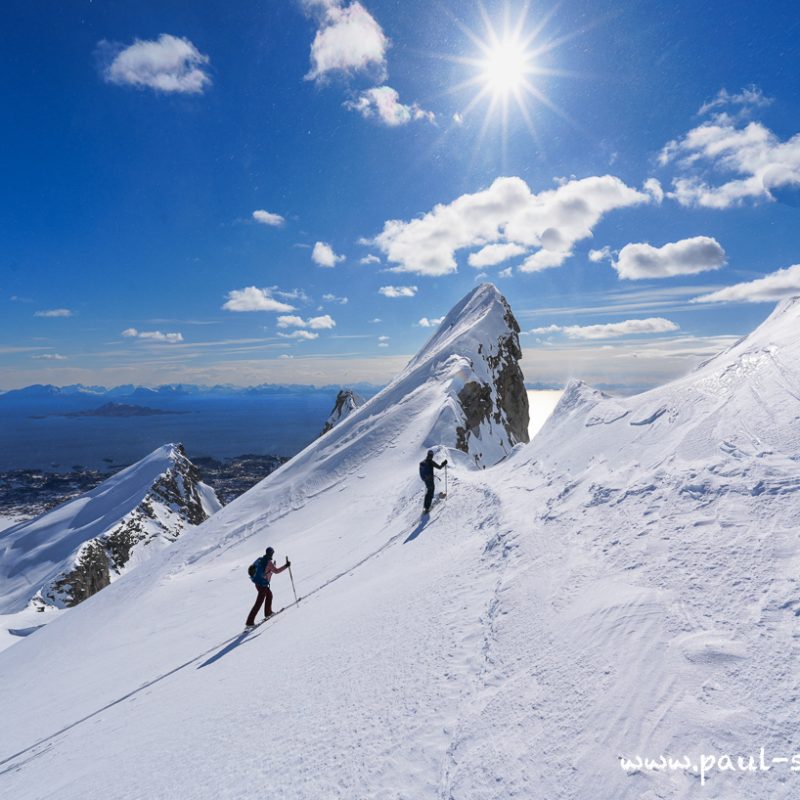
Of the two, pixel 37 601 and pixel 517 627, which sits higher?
pixel 517 627

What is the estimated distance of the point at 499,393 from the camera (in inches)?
1982

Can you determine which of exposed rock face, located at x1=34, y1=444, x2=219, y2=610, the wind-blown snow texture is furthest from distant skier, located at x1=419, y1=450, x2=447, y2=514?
exposed rock face, located at x1=34, y1=444, x2=219, y2=610

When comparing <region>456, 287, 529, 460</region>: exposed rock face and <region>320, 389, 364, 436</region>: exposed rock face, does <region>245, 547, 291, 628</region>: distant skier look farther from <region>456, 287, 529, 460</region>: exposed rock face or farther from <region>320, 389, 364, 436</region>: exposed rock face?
<region>320, 389, 364, 436</region>: exposed rock face

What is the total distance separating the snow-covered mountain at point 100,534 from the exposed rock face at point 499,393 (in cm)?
4461

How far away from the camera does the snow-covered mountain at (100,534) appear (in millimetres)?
49062

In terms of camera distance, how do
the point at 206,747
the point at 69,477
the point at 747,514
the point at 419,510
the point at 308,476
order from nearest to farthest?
1. the point at 206,747
2. the point at 747,514
3. the point at 419,510
4. the point at 308,476
5. the point at 69,477

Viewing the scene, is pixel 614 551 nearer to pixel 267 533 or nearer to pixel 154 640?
pixel 154 640

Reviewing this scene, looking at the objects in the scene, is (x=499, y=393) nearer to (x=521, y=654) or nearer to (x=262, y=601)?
(x=262, y=601)

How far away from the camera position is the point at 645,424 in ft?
35.1

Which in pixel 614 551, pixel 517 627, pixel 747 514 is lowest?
pixel 517 627

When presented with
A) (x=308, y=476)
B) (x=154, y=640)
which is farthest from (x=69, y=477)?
(x=154, y=640)

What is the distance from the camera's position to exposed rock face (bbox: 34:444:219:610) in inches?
1893

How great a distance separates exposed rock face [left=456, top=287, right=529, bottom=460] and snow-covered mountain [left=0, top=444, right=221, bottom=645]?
146 ft

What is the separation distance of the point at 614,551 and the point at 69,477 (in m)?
210
